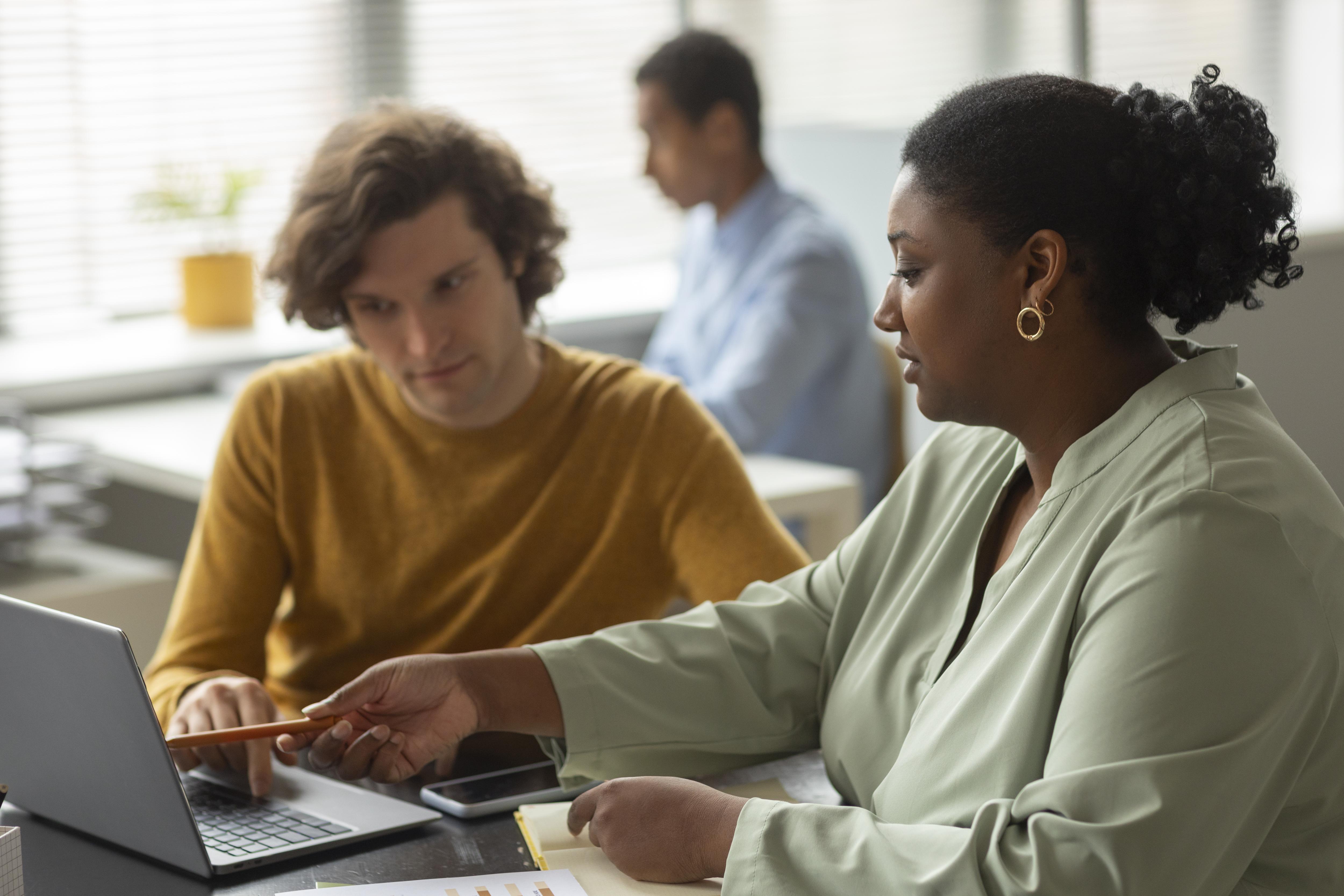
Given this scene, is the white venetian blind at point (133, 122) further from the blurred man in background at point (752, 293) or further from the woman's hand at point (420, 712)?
the woman's hand at point (420, 712)

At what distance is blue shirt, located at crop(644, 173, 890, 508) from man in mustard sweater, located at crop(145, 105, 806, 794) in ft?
3.67

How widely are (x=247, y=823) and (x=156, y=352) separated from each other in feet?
7.47

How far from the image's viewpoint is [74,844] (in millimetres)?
1128

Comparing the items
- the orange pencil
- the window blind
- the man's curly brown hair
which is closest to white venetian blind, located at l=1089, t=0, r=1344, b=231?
the window blind

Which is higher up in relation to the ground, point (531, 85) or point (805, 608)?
point (531, 85)

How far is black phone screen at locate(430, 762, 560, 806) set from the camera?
1.21m

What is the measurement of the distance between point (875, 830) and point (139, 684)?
49cm

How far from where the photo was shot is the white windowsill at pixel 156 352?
3076mm

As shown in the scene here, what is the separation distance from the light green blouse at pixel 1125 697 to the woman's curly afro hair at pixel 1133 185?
0.07 meters

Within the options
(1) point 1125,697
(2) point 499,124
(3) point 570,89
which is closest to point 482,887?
(1) point 1125,697

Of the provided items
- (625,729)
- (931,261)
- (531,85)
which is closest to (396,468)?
(625,729)

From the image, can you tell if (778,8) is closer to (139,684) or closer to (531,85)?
(531,85)

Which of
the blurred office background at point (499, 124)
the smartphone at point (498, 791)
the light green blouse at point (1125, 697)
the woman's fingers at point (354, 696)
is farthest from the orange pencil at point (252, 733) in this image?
the blurred office background at point (499, 124)

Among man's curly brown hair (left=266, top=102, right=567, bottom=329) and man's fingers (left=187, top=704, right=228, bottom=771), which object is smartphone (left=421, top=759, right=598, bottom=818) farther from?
man's curly brown hair (left=266, top=102, right=567, bottom=329)
